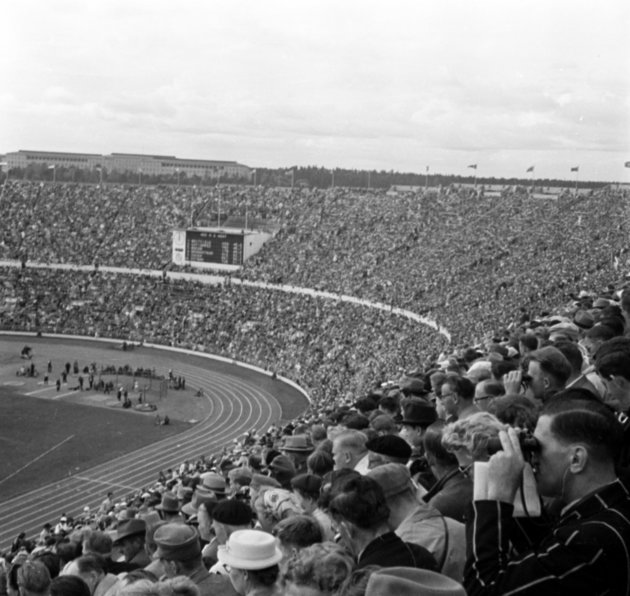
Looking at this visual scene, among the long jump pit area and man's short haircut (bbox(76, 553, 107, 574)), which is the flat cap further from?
the long jump pit area

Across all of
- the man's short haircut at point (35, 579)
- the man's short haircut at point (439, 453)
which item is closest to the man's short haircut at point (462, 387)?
the man's short haircut at point (439, 453)

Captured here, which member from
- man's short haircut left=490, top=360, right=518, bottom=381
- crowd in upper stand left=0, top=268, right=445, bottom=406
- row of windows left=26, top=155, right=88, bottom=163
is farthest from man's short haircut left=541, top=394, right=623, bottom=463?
row of windows left=26, top=155, right=88, bottom=163

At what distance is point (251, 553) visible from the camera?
185 inches

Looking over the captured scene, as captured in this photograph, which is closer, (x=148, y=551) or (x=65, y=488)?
(x=148, y=551)

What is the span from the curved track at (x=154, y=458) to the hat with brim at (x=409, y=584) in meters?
21.7

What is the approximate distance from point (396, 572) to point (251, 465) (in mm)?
10504

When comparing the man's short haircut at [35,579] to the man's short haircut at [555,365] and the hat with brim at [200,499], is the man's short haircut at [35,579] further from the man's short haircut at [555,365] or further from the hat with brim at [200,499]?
the man's short haircut at [555,365]

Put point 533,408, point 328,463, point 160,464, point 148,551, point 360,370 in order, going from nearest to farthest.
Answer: point 533,408, point 148,551, point 328,463, point 160,464, point 360,370

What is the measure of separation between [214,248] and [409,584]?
58.1m

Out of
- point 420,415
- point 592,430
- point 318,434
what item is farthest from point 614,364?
point 318,434

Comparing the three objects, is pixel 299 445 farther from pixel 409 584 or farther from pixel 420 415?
pixel 409 584

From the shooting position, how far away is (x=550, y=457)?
3566 mm

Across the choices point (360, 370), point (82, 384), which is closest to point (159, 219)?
point (82, 384)

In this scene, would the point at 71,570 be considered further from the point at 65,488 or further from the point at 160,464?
the point at 160,464
